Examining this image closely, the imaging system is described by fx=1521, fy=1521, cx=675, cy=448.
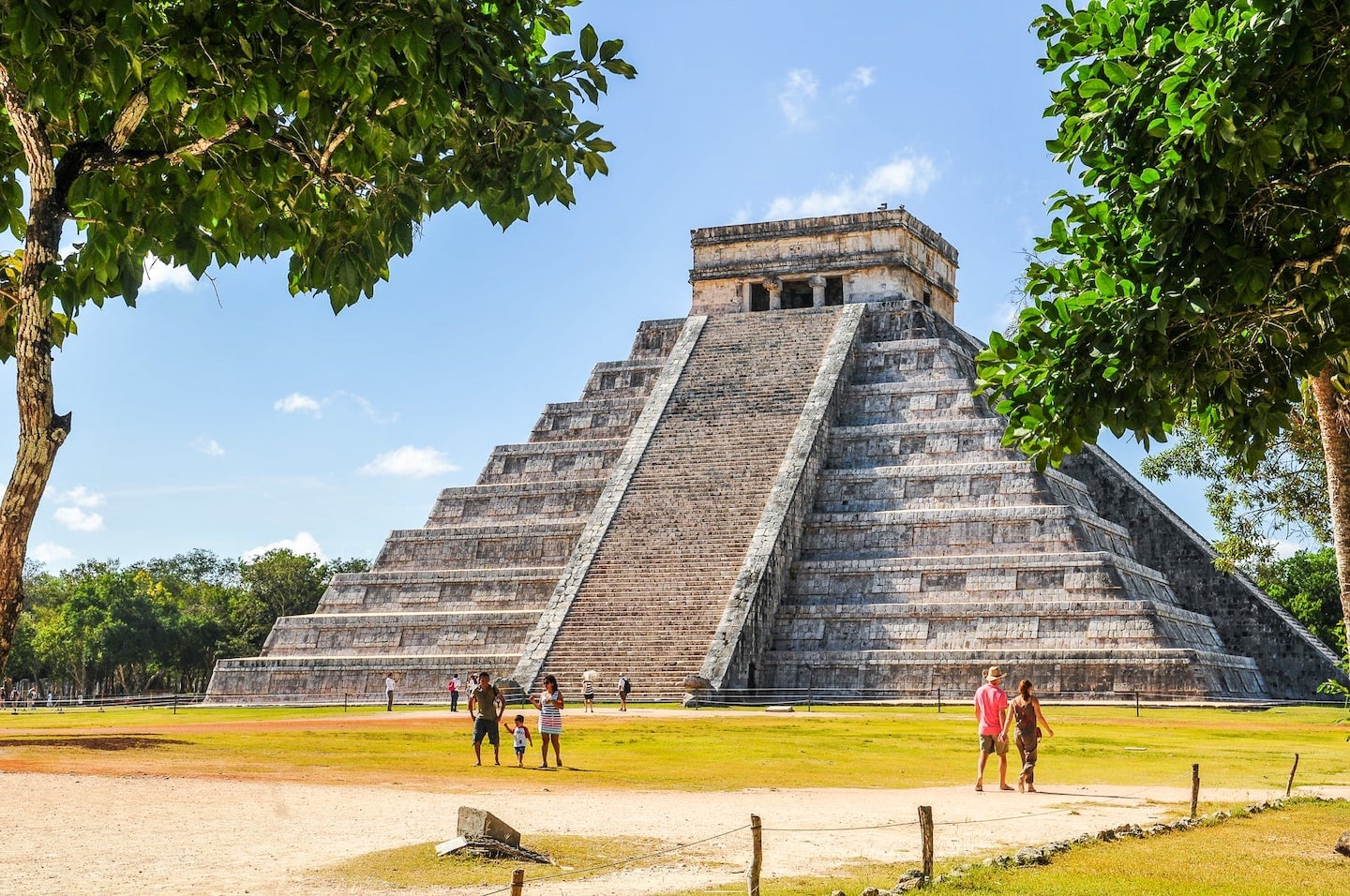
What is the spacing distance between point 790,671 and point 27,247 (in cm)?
2542

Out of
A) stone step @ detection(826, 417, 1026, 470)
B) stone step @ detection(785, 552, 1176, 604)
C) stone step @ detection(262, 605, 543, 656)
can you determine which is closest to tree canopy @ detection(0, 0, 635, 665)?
stone step @ detection(785, 552, 1176, 604)

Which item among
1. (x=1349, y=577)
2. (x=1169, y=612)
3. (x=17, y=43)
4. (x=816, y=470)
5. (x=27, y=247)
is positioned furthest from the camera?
(x=816, y=470)

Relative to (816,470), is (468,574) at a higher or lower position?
lower

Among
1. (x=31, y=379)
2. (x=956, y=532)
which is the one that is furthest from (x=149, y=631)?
(x=31, y=379)

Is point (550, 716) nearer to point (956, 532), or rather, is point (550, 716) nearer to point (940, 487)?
point (956, 532)

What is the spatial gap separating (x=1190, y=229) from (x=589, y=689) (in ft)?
71.0

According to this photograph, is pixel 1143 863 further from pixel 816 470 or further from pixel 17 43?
pixel 816 470

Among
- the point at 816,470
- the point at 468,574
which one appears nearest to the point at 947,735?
the point at 816,470

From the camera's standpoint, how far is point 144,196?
7.29 meters

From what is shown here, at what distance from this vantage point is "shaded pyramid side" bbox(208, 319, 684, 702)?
33812 millimetres

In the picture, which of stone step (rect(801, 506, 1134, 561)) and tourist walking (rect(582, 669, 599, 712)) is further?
stone step (rect(801, 506, 1134, 561))

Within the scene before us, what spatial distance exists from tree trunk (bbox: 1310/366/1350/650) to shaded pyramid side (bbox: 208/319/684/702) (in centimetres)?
2217

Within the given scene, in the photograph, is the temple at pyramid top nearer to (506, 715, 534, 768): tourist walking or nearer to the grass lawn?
the grass lawn

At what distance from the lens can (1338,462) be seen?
12070 mm
